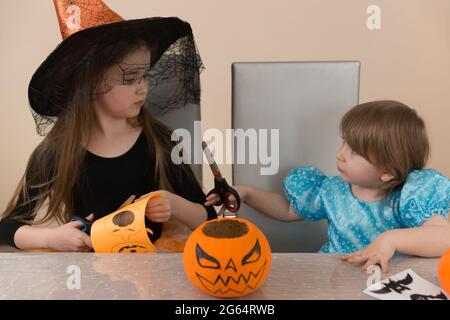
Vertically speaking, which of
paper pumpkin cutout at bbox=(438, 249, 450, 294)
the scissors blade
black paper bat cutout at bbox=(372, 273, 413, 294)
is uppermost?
the scissors blade

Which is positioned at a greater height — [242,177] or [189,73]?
[189,73]

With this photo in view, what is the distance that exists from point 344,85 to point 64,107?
2.16ft

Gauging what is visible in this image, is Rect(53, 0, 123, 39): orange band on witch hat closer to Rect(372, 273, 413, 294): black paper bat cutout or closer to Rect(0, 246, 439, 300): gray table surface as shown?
Rect(0, 246, 439, 300): gray table surface

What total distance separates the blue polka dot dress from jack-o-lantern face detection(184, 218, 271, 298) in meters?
0.40

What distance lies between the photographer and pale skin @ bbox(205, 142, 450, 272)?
30.2 inches

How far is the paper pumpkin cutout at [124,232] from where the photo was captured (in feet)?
2.73

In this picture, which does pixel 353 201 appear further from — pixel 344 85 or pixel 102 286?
pixel 102 286

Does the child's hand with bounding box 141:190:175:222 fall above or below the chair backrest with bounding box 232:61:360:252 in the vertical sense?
below

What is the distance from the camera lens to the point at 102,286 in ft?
2.28

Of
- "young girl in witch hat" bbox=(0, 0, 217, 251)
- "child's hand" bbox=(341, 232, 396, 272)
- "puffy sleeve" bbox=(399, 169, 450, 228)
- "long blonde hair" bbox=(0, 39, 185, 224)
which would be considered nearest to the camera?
"child's hand" bbox=(341, 232, 396, 272)

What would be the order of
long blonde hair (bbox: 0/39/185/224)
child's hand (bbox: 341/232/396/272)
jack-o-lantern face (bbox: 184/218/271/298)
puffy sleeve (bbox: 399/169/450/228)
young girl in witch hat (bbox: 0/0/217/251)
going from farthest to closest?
1. long blonde hair (bbox: 0/39/185/224)
2. young girl in witch hat (bbox: 0/0/217/251)
3. puffy sleeve (bbox: 399/169/450/228)
4. child's hand (bbox: 341/232/396/272)
5. jack-o-lantern face (bbox: 184/218/271/298)

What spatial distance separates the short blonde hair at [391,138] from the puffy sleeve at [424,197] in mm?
64

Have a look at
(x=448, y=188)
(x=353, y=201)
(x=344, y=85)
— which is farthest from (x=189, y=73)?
(x=448, y=188)

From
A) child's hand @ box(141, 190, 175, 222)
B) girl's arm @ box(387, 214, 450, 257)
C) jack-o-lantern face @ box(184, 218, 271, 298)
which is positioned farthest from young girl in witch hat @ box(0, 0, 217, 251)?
girl's arm @ box(387, 214, 450, 257)
